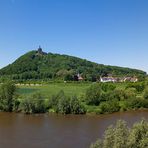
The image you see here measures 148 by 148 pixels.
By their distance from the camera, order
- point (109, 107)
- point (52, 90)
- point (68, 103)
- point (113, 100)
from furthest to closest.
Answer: point (52, 90) → point (113, 100) → point (109, 107) → point (68, 103)

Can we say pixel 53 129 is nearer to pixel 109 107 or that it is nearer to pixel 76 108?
pixel 76 108

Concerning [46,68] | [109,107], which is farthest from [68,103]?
[46,68]

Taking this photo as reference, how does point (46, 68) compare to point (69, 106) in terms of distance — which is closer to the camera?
point (69, 106)

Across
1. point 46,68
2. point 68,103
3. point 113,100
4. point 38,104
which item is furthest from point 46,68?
point 68,103

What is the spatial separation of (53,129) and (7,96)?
59.9 ft

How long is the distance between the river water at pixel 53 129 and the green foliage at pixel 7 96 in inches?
128

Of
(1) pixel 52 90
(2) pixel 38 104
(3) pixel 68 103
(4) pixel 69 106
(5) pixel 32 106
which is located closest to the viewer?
(4) pixel 69 106

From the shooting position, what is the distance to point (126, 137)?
1931 centimetres

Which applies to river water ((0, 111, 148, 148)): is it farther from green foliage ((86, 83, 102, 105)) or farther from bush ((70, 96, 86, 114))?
green foliage ((86, 83, 102, 105))

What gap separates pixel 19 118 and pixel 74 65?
14155 centimetres

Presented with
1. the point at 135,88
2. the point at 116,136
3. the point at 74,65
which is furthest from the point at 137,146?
the point at 74,65

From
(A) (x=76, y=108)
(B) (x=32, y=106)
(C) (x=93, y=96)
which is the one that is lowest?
(A) (x=76, y=108)

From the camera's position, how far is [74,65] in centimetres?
18725

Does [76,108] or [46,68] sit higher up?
[46,68]
